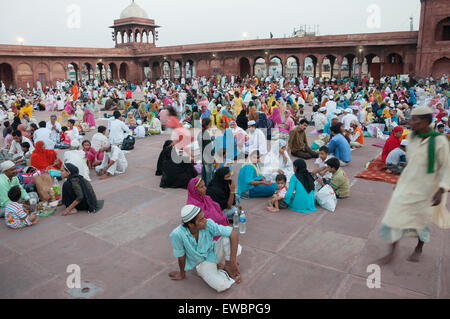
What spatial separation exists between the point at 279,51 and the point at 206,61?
6.99 meters

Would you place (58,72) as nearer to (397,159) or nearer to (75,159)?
(75,159)

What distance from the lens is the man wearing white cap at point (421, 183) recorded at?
2.67m

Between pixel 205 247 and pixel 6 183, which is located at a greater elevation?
pixel 6 183

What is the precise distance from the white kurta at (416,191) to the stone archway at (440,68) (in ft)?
77.8

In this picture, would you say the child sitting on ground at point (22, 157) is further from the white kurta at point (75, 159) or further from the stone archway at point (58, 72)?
the stone archway at point (58, 72)

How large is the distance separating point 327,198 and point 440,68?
22.8 m

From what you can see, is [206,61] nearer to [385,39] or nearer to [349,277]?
[385,39]

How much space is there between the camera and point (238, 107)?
36.6 ft

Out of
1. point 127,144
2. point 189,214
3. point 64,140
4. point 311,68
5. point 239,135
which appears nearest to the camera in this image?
point 189,214

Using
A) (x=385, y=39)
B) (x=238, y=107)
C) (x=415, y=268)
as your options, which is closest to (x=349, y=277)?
(x=415, y=268)

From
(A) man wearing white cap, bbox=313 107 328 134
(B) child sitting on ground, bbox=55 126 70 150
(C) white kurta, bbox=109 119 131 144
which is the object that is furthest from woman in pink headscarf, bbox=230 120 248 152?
(B) child sitting on ground, bbox=55 126 70 150

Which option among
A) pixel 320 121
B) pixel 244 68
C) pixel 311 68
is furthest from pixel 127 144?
pixel 311 68

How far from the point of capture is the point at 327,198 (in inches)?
181

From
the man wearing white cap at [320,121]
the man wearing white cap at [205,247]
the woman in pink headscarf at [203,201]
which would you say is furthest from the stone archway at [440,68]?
the man wearing white cap at [205,247]
